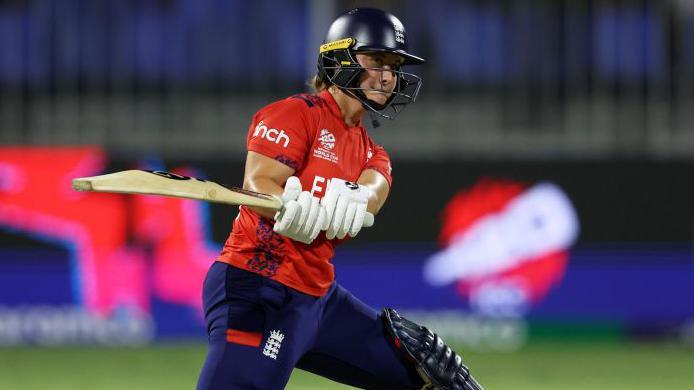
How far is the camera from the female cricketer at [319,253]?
5.05 metres

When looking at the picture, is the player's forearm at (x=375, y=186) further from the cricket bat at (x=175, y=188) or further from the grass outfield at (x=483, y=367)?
the grass outfield at (x=483, y=367)

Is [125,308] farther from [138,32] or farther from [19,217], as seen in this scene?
[138,32]

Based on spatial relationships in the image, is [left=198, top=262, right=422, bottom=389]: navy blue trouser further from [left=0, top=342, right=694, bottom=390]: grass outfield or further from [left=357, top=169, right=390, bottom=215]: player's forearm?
[left=0, top=342, right=694, bottom=390]: grass outfield

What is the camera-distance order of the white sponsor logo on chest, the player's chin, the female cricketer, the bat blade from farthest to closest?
the player's chin → the white sponsor logo on chest → the female cricketer → the bat blade

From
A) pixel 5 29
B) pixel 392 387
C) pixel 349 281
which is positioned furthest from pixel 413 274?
pixel 392 387

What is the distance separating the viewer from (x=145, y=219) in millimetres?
12055

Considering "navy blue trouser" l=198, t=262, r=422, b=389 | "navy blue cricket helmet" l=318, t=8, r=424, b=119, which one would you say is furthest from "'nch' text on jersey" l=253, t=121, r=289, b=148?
"navy blue trouser" l=198, t=262, r=422, b=389

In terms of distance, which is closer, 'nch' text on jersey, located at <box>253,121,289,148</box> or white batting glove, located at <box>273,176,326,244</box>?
white batting glove, located at <box>273,176,326,244</box>

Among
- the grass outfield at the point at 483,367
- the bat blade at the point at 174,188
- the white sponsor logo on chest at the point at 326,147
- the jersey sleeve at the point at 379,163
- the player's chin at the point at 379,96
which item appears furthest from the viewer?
the grass outfield at the point at 483,367

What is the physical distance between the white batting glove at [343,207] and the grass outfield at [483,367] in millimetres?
4319

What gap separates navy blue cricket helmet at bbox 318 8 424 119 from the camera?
5.43 metres

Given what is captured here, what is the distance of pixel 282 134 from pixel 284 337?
84 cm

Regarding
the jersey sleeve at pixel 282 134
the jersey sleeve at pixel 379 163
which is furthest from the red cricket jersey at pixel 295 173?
the jersey sleeve at pixel 379 163

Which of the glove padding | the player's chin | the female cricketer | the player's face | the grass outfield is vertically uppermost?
the player's face
